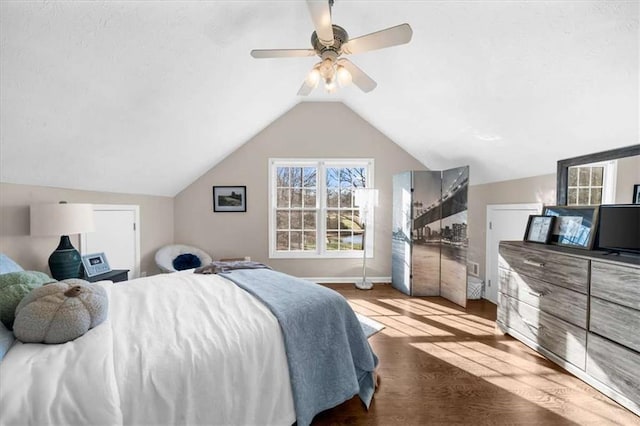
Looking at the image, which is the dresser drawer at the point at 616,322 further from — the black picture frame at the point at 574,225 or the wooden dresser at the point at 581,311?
the black picture frame at the point at 574,225

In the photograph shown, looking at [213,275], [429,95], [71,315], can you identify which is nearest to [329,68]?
[429,95]

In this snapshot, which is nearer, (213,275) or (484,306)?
(213,275)

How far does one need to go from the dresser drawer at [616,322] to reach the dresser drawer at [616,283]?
0.04m

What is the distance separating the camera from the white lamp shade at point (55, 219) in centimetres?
207

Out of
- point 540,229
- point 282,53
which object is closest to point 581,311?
point 540,229

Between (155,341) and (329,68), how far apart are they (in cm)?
179

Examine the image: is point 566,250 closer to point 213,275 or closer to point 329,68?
point 329,68

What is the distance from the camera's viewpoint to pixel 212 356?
44.5 inches

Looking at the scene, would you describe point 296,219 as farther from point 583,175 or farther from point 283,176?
point 583,175

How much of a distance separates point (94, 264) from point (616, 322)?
4.10m

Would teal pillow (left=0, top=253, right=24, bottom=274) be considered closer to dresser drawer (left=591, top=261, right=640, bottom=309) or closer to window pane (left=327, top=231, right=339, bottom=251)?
window pane (left=327, top=231, right=339, bottom=251)

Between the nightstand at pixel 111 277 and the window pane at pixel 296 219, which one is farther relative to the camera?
the window pane at pixel 296 219

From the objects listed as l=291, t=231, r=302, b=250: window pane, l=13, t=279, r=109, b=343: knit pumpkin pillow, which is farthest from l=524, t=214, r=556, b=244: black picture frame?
l=13, t=279, r=109, b=343: knit pumpkin pillow

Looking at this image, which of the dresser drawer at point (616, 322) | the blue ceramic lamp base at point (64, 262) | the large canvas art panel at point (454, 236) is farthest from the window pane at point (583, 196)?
the blue ceramic lamp base at point (64, 262)
